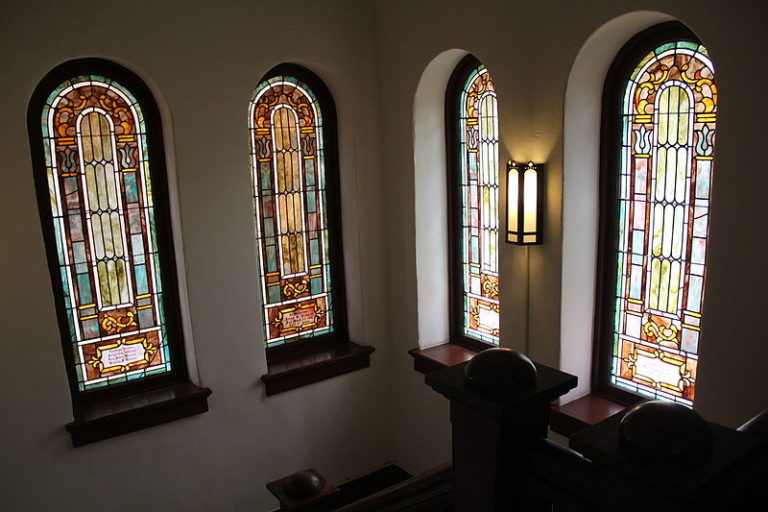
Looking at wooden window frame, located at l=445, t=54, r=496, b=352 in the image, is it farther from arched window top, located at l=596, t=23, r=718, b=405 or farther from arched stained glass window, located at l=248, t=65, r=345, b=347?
arched window top, located at l=596, t=23, r=718, b=405

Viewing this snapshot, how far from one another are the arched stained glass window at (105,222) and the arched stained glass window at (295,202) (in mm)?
588

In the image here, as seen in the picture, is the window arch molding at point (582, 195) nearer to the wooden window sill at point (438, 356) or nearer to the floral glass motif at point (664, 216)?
the floral glass motif at point (664, 216)

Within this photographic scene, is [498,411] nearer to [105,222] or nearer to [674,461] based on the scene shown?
[674,461]

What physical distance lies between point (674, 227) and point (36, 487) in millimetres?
3338

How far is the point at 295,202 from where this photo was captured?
414cm

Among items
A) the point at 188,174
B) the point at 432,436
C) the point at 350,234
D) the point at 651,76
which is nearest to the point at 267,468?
the point at 432,436

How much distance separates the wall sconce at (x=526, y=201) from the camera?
127 inches

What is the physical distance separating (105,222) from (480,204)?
2.07 metres

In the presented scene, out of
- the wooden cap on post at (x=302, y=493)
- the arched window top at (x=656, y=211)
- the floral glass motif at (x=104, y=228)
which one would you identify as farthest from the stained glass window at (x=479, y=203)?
the wooden cap on post at (x=302, y=493)

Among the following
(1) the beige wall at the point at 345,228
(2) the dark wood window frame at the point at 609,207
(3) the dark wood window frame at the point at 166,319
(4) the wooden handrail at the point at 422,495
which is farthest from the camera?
(3) the dark wood window frame at the point at 166,319

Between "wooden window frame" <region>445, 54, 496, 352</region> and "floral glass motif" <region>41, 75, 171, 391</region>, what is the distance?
5.74 feet

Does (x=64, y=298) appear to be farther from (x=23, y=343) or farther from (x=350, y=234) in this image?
(x=350, y=234)

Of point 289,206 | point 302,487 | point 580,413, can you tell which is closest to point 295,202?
point 289,206

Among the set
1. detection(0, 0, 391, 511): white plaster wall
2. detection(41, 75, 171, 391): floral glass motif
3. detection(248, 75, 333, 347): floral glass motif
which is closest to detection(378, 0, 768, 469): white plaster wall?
detection(0, 0, 391, 511): white plaster wall
